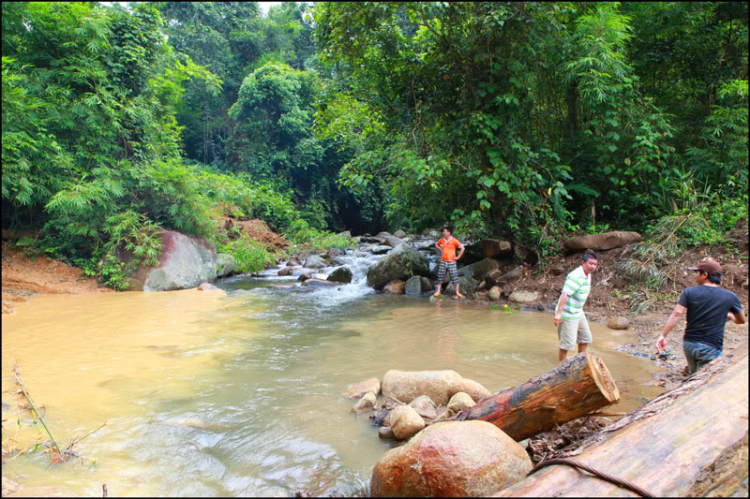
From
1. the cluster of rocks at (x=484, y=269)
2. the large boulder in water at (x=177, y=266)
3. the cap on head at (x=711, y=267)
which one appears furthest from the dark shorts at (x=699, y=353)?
the large boulder in water at (x=177, y=266)

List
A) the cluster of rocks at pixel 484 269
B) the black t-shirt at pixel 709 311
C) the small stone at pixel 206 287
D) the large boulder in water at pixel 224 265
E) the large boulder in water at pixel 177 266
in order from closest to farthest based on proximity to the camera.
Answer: the black t-shirt at pixel 709 311, the cluster of rocks at pixel 484 269, the large boulder in water at pixel 177 266, the small stone at pixel 206 287, the large boulder in water at pixel 224 265

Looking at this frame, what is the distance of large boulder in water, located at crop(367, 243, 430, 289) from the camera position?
1313 cm

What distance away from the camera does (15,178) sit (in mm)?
4711

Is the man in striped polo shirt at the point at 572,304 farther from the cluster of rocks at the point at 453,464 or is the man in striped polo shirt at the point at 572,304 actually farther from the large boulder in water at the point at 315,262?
the large boulder in water at the point at 315,262

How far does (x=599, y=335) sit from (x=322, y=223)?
19.6 metres

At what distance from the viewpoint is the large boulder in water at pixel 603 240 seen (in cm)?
984

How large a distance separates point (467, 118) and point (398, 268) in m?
4.97

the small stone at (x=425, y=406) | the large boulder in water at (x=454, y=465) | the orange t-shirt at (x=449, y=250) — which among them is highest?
the orange t-shirt at (x=449, y=250)

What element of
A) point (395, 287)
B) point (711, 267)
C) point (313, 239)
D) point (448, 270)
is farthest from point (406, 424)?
point (313, 239)

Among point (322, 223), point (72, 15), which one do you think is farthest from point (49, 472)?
point (322, 223)

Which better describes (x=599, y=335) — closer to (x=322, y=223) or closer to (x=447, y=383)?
(x=447, y=383)

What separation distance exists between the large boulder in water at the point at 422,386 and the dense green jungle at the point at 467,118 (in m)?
4.97

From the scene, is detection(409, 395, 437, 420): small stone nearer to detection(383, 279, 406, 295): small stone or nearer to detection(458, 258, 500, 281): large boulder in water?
detection(458, 258, 500, 281): large boulder in water

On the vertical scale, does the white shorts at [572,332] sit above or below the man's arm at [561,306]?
below
